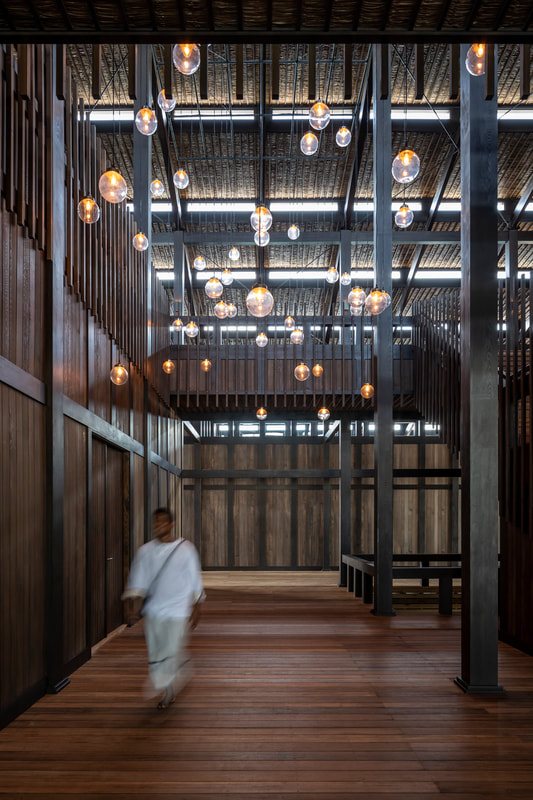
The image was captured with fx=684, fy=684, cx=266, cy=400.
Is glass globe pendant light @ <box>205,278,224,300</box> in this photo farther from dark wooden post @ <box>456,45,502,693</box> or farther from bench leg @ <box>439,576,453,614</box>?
bench leg @ <box>439,576,453,614</box>

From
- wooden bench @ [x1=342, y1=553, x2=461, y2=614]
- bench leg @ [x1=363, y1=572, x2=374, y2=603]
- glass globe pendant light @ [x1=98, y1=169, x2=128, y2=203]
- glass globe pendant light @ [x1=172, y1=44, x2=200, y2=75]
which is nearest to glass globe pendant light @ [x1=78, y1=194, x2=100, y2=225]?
glass globe pendant light @ [x1=98, y1=169, x2=128, y2=203]

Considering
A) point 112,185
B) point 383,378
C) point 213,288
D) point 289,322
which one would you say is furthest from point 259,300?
point 289,322

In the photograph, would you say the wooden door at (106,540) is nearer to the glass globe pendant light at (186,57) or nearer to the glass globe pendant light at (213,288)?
the glass globe pendant light at (213,288)

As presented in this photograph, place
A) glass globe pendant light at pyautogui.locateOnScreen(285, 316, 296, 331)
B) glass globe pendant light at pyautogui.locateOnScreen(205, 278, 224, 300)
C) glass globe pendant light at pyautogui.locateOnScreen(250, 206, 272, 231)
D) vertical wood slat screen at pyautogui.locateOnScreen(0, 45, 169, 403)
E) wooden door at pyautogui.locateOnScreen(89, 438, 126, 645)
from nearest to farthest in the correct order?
vertical wood slat screen at pyautogui.locateOnScreen(0, 45, 169, 403) → glass globe pendant light at pyautogui.locateOnScreen(250, 206, 272, 231) → wooden door at pyautogui.locateOnScreen(89, 438, 126, 645) → glass globe pendant light at pyautogui.locateOnScreen(205, 278, 224, 300) → glass globe pendant light at pyautogui.locateOnScreen(285, 316, 296, 331)

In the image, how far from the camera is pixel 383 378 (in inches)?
402

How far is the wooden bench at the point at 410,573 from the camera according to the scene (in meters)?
9.81

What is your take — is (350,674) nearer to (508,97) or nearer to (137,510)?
(137,510)

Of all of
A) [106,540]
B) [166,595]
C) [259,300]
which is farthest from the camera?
[106,540]

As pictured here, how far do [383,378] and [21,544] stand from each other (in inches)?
252

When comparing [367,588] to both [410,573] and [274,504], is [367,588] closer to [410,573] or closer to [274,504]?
[410,573]

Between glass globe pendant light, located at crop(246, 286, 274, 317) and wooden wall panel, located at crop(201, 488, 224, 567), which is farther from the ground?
glass globe pendant light, located at crop(246, 286, 274, 317)

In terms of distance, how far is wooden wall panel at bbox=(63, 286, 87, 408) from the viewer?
639cm

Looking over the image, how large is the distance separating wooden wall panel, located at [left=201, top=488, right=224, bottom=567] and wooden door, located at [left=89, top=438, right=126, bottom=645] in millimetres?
8034

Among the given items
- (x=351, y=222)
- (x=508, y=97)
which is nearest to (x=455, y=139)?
(x=508, y=97)
